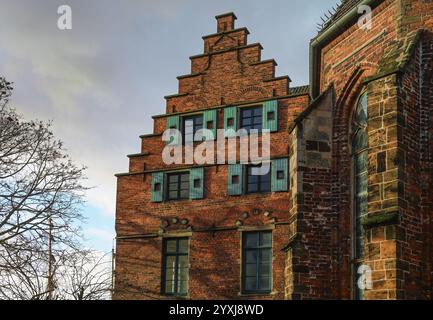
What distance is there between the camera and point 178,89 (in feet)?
84.4

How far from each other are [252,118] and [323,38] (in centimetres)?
1032

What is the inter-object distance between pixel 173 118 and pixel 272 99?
3.79 metres

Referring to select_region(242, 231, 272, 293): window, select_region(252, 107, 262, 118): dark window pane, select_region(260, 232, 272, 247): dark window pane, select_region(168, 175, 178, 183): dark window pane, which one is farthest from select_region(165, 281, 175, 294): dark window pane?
select_region(252, 107, 262, 118): dark window pane

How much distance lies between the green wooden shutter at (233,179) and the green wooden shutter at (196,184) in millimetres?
1035

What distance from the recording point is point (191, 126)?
25.0 m

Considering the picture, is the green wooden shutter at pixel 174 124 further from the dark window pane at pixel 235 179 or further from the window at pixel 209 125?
the dark window pane at pixel 235 179

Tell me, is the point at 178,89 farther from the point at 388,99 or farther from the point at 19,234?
the point at 388,99

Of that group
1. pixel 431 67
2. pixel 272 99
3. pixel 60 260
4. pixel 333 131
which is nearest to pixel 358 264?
pixel 333 131

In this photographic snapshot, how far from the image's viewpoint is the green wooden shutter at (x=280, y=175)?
2252 cm

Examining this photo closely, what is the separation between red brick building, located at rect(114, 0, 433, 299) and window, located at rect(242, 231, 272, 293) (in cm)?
3

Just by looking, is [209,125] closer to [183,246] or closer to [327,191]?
[183,246]

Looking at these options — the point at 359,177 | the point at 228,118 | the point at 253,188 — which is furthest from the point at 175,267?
the point at 359,177

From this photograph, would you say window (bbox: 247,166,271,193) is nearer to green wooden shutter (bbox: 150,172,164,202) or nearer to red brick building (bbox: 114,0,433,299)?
red brick building (bbox: 114,0,433,299)

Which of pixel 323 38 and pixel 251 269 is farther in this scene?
pixel 251 269
